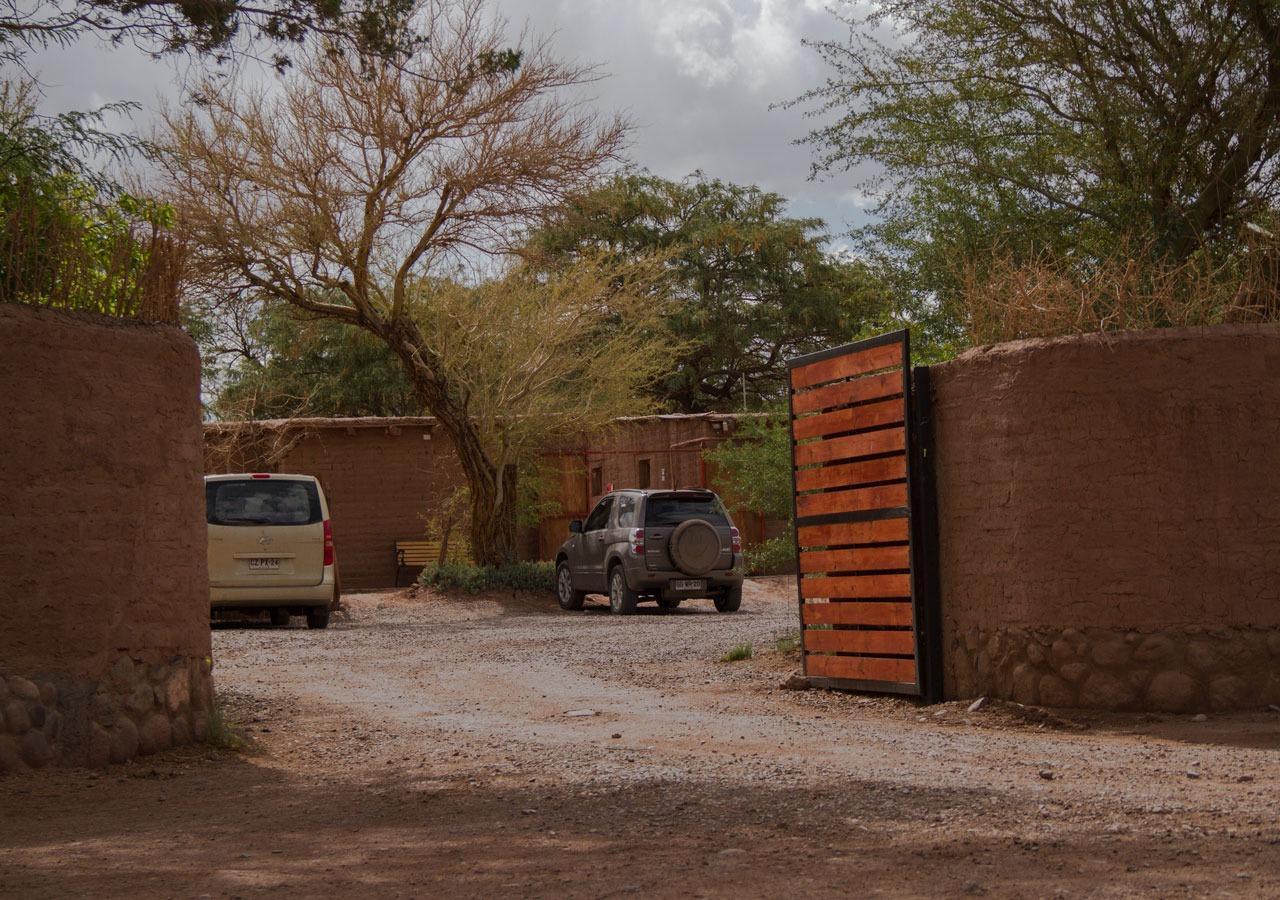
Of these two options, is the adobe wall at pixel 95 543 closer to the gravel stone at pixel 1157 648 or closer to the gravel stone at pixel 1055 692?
the gravel stone at pixel 1055 692

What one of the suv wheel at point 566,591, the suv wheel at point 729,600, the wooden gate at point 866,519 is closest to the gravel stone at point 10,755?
the wooden gate at point 866,519

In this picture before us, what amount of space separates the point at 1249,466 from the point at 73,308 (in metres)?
6.73

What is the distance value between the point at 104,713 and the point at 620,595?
12986mm

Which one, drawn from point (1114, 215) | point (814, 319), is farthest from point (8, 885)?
point (814, 319)

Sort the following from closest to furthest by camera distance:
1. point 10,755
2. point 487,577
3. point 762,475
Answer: point 10,755
point 487,577
point 762,475

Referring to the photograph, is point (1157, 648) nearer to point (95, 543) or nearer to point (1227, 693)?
point (1227, 693)

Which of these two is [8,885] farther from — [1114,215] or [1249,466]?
[1114,215]

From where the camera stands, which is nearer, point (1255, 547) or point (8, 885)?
point (8, 885)

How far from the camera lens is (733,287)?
43.5 m

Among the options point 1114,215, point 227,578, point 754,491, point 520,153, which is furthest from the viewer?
point 754,491

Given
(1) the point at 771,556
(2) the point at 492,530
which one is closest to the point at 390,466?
(2) the point at 492,530

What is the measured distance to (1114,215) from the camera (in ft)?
45.2

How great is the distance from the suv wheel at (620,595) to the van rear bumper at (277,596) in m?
4.06

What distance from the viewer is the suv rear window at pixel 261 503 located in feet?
58.6
